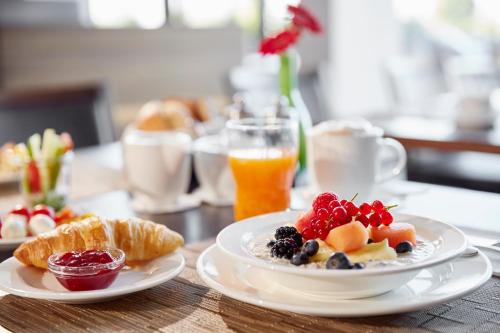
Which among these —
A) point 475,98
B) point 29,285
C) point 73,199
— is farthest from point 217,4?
point 29,285

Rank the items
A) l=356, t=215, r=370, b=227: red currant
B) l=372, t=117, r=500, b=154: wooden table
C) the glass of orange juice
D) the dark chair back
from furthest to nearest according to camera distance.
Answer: the dark chair back
l=372, t=117, r=500, b=154: wooden table
the glass of orange juice
l=356, t=215, r=370, b=227: red currant

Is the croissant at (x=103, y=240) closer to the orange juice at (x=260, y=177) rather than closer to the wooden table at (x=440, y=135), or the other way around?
the orange juice at (x=260, y=177)

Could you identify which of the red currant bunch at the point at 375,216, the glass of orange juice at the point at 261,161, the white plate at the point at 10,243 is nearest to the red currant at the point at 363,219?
the red currant bunch at the point at 375,216

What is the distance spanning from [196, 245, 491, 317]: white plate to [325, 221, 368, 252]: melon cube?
57mm

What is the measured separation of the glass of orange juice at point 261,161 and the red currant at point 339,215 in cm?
40

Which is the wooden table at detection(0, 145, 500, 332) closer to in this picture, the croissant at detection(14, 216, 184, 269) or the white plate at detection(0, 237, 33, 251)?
the croissant at detection(14, 216, 184, 269)

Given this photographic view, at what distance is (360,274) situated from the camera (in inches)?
25.5

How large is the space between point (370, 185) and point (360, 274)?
1.90 ft

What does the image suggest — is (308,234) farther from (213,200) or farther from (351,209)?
(213,200)

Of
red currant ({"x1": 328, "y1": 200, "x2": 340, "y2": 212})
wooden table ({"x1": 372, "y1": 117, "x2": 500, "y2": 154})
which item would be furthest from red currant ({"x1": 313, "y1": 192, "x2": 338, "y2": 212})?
wooden table ({"x1": 372, "y1": 117, "x2": 500, "y2": 154})

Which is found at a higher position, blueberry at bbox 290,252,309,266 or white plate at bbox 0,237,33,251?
blueberry at bbox 290,252,309,266

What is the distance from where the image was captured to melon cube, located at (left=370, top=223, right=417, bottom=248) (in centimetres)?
76

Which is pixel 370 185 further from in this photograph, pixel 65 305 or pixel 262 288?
Answer: pixel 65 305

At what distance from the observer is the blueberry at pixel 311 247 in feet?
2.34
